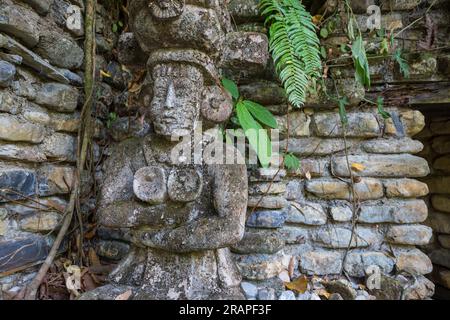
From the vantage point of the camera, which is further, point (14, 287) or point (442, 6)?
point (442, 6)

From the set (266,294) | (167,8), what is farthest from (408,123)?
(167,8)

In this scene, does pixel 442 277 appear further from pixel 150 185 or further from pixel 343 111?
pixel 150 185

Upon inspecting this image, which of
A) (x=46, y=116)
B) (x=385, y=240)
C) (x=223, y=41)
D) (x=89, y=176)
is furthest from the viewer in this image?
(x=89, y=176)

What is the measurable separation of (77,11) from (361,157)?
2.07m

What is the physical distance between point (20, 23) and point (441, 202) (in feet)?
10.8

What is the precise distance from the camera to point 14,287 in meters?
1.50

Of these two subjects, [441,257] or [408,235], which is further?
[441,257]

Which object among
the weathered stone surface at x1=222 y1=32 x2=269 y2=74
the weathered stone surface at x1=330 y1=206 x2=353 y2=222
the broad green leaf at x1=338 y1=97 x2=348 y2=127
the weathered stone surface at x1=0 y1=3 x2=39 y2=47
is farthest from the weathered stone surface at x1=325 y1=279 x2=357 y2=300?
the weathered stone surface at x1=0 y1=3 x2=39 y2=47

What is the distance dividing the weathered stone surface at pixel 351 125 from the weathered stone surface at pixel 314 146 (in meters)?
0.05

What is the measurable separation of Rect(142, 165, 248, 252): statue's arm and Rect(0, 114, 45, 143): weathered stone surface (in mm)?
863

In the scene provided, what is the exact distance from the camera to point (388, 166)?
1.86 meters

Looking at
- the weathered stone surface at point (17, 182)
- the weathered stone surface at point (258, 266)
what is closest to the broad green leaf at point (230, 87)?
the weathered stone surface at point (258, 266)

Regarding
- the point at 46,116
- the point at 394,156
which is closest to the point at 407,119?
the point at 394,156
